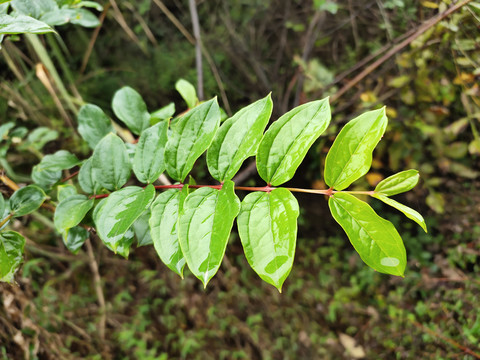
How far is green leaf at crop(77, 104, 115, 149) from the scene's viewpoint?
0.77 metres

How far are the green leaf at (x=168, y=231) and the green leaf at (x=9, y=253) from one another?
271 mm

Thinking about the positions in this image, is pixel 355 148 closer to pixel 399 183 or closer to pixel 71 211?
pixel 399 183

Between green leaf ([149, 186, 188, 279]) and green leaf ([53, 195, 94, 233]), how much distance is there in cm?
18

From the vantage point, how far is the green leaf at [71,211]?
1.93 feet

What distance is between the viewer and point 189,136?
543mm

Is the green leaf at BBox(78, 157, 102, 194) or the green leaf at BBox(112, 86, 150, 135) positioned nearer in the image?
the green leaf at BBox(78, 157, 102, 194)

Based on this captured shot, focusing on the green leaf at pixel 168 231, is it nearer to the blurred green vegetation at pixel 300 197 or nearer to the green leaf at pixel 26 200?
the green leaf at pixel 26 200

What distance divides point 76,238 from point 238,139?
44cm

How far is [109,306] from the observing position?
159cm

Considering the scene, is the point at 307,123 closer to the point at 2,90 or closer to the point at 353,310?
the point at 353,310

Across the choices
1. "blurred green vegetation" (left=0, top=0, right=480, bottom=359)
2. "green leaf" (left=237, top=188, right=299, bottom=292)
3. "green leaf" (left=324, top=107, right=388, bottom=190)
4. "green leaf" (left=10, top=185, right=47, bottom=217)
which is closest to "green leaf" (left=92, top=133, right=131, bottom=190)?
"green leaf" (left=10, top=185, right=47, bottom=217)

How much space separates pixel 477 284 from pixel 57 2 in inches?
67.5

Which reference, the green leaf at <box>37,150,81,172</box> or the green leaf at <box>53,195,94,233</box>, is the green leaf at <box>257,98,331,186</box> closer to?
the green leaf at <box>53,195,94,233</box>

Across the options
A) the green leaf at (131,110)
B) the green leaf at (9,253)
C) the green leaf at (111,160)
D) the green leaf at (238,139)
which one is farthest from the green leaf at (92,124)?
the green leaf at (238,139)
